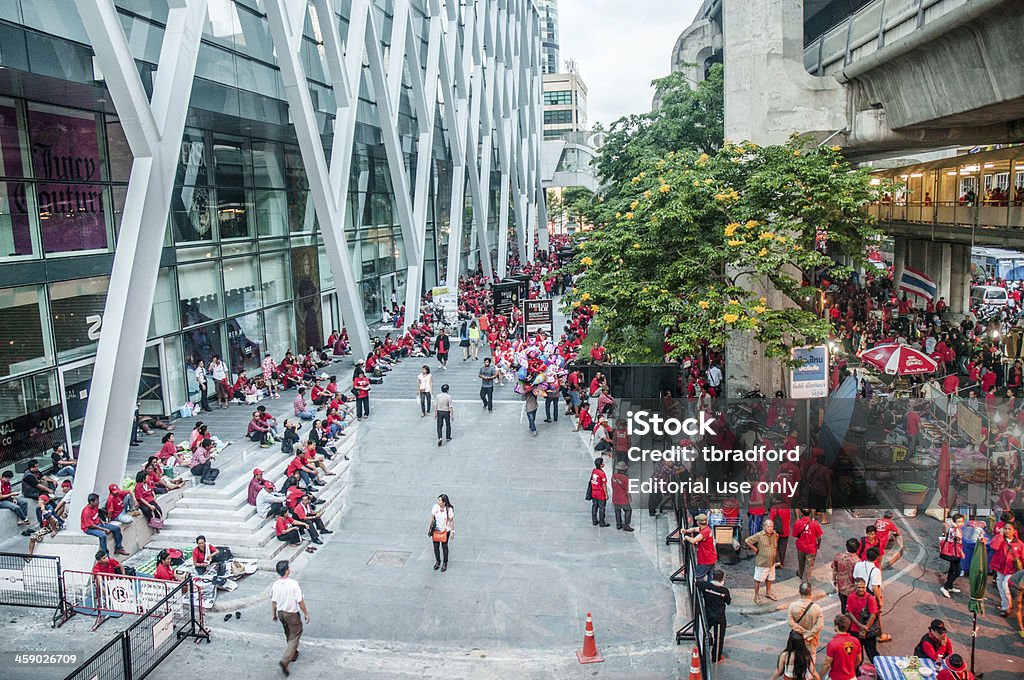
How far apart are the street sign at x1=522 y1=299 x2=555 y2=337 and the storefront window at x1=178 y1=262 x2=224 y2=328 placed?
10144mm

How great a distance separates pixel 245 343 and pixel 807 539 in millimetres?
18811

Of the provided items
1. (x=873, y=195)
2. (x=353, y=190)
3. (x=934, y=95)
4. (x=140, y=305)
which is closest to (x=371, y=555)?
(x=140, y=305)

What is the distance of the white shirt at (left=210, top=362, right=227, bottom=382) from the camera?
75.3ft

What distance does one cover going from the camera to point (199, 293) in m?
23.3

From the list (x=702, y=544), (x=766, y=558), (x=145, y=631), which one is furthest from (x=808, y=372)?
(x=145, y=631)

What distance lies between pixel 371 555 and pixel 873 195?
1261cm

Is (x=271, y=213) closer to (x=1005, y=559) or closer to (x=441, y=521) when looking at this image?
(x=441, y=521)

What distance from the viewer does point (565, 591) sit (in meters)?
12.6

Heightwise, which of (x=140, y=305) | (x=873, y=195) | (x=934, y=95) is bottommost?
(x=140, y=305)

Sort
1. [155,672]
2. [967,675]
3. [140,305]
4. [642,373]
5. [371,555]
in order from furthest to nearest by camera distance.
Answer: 1. [642,373]
2. [140,305]
3. [371,555]
4. [155,672]
5. [967,675]

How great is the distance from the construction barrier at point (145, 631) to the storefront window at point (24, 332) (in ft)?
21.5

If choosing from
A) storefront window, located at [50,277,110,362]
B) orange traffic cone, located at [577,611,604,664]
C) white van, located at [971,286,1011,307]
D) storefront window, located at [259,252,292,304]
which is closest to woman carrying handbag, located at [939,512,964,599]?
orange traffic cone, located at [577,611,604,664]

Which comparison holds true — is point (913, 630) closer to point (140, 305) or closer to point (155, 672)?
point (155, 672)

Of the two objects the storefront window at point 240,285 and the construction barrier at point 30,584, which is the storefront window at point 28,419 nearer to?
the construction barrier at point 30,584
